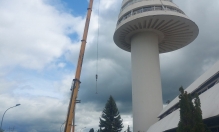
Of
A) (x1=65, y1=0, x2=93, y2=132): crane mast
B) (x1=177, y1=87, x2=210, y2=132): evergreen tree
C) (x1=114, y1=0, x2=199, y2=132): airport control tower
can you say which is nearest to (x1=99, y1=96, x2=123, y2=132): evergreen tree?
(x1=114, y1=0, x2=199, y2=132): airport control tower

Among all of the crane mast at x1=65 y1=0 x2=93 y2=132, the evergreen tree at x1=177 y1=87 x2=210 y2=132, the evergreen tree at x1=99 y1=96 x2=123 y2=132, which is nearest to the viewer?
the evergreen tree at x1=177 y1=87 x2=210 y2=132

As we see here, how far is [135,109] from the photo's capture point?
34.7 meters

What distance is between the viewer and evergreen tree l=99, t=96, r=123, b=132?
52.7 metres

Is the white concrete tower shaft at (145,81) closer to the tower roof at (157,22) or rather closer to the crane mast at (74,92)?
the tower roof at (157,22)

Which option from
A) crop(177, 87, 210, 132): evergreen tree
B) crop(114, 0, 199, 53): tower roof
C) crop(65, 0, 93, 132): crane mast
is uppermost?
crop(114, 0, 199, 53): tower roof

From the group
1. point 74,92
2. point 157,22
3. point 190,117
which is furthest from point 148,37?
point 190,117

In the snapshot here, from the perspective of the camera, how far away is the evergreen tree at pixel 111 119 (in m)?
52.7

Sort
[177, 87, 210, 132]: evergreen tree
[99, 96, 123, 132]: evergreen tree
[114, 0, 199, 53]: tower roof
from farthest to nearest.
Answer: [99, 96, 123, 132]: evergreen tree → [114, 0, 199, 53]: tower roof → [177, 87, 210, 132]: evergreen tree

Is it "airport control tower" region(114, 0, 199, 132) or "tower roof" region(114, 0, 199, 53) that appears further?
"airport control tower" region(114, 0, 199, 132)

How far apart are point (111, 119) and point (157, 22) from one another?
26851 mm

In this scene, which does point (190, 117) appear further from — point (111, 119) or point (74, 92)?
point (111, 119)

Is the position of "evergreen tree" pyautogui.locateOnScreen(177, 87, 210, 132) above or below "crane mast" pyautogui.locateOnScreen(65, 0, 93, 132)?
below

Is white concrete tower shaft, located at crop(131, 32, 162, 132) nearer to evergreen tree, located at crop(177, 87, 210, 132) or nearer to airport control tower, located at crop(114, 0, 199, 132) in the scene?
airport control tower, located at crop(114, 0, 199, 132)

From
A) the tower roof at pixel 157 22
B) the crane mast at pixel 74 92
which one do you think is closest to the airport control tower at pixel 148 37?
the tower roof at pixel 157 22
